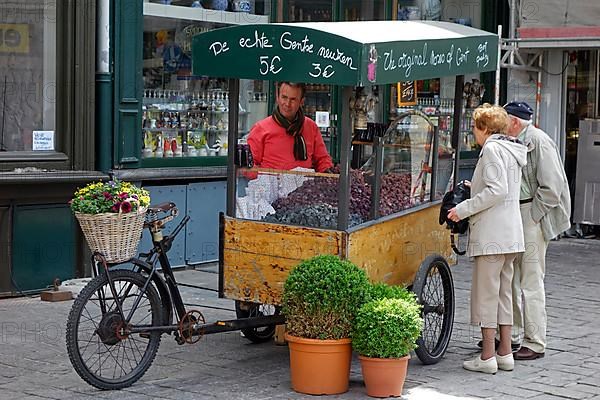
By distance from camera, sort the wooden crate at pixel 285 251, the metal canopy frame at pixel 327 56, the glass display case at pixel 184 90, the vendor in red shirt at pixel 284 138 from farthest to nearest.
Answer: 1. the glass display case at pixel 184 90
2. the vendor in red shirt at pixel 284 138
3. the wooden crate at pixel 285 251
4. the metal canopy frame at pixel 327 56

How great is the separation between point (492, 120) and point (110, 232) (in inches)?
102

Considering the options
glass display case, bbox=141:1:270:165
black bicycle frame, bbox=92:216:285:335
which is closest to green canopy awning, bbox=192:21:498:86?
black bicycle frame, bbox=92:216:285:335

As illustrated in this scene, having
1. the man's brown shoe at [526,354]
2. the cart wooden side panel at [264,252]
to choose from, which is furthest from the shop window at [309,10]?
the man's brown shoe at [526,354]

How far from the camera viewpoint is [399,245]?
277 inches

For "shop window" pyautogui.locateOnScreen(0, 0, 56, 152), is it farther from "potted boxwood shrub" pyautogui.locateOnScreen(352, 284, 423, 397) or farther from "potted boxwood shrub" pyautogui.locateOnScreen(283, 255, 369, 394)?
"potted boxwood shrub" pyautogui.locateOnScreen(352, 284, 423, 397)

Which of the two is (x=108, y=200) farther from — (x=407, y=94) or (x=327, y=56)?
(x=407, y=94)

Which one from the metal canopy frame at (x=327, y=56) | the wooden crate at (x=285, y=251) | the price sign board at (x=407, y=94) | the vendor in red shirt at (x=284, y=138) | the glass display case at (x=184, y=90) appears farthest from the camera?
the price sign board at (x=407, y=94)

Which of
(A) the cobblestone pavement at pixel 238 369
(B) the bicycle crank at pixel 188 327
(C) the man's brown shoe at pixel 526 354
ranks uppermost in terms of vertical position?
(B) the bicycle crank at pixel 188 327

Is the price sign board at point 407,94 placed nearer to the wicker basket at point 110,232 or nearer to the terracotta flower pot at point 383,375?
the terracotta flower pot at point 383,375

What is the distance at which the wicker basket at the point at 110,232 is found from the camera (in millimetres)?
5934

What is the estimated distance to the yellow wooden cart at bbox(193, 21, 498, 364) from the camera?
6152mm

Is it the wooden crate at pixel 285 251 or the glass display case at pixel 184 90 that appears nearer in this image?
the wooden crate at pixel 285 251

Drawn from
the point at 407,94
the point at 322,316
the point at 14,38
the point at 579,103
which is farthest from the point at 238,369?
the point at 579,103

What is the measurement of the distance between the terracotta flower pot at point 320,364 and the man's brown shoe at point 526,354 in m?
1.51
